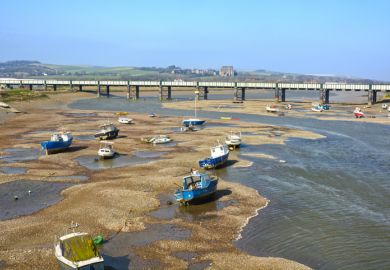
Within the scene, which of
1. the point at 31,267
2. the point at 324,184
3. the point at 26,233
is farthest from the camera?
the point at 324,184

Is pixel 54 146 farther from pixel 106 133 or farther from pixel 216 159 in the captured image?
pixel 216 159

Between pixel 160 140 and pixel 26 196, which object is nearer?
pixel 26 196

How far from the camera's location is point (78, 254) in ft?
85.2

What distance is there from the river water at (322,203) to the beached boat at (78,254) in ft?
35.6

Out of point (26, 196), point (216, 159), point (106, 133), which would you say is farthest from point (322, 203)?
point (106, 133)

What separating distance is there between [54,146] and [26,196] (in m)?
21.5

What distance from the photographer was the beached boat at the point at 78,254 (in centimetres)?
2541

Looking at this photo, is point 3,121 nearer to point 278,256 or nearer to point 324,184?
point 324,184

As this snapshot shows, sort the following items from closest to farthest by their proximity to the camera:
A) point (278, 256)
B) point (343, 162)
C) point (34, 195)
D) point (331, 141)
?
point (278, 256), point (34, 195), point (343, 162), point (331, 141)

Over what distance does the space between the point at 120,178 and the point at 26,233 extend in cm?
1742

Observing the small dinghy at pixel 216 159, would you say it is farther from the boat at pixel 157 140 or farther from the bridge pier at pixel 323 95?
the bridge pier at pixel 323 95

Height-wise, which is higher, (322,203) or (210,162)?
(210,162)

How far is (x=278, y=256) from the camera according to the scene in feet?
100

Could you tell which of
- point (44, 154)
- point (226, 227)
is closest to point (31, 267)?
point (226, 227)
